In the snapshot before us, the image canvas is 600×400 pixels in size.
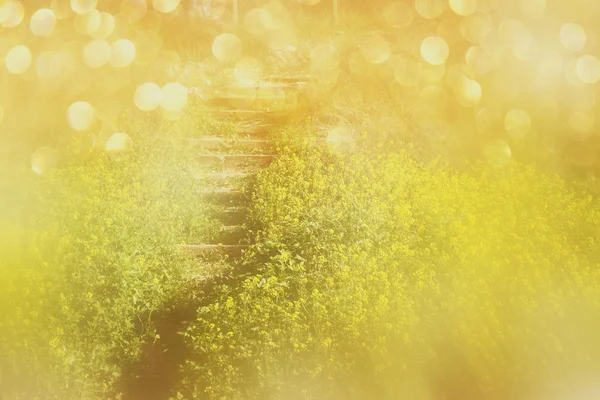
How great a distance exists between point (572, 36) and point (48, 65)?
7950 mm

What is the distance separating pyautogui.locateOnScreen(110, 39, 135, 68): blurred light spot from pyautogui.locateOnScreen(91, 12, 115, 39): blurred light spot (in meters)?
0.21

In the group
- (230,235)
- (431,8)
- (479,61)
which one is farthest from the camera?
(431,8)

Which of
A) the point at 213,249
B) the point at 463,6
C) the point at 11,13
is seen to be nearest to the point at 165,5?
the point at 11,13

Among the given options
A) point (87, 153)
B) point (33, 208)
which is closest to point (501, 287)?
point (33, 208)

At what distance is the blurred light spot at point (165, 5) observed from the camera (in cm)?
1008

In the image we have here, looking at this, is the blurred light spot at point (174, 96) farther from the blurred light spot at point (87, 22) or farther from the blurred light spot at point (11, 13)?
the blurred light spot at point (11, 13)

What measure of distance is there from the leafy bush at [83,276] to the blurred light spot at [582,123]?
5.46 m

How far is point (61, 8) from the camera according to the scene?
323 inches

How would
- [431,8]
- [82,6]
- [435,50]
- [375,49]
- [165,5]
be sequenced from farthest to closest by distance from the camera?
[165,5]
[375,49]
[431,8]
[435,50]
[82,6]

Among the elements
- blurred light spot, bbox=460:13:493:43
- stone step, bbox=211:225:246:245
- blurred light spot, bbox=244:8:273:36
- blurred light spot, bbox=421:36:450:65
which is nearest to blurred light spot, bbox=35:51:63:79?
stone step, bbox=211:225:246:245

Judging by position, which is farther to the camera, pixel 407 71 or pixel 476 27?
pixel 407 71

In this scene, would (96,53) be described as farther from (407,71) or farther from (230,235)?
(407,71)

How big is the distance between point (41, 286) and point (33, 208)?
1612mm

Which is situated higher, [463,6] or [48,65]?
[463,6]
